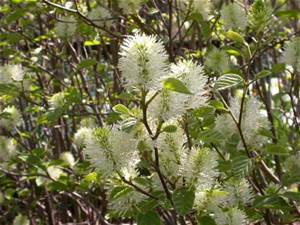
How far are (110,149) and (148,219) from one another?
9.6 inches

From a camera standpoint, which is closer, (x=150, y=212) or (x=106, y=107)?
(x=150, y=212)

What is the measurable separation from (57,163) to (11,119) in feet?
1.43

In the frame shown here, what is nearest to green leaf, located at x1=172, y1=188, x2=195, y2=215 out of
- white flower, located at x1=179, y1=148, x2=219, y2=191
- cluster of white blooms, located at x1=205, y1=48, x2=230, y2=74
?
white flower, located at x1=179, y1=148, x2=219, y2=191

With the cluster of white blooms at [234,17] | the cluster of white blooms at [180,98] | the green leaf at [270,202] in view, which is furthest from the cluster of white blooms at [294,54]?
the cluster of white blooms at [180,98]

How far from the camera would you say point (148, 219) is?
5.05ft

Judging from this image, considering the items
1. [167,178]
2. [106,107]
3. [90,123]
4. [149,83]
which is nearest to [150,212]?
[167,178]

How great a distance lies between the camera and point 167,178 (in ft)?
5.12

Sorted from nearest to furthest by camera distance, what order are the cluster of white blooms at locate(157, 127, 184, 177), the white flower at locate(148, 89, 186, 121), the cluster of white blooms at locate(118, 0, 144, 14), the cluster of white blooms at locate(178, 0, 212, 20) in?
1. the white flower at locate(148, 89, 186, 121)
2. the cluster of white blooms at locate(157, 127, 184, 177)
3. the cluster of white blooms at locate(118, 0, 144, 14)
4. the cluster of white blooms at locate(178, 0, 212, 20)

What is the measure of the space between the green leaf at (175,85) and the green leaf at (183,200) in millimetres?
303

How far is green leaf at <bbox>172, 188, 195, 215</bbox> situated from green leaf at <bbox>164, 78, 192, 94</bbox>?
11.9 inches

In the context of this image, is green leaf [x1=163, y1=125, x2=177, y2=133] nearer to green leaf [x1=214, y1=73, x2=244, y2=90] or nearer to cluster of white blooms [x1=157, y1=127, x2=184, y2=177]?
cluster of white blooms [x1=157, y1=127, x2=184, y2=177]

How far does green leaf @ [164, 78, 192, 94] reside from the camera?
1254 mm

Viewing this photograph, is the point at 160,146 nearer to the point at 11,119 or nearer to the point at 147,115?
the point at 147,115

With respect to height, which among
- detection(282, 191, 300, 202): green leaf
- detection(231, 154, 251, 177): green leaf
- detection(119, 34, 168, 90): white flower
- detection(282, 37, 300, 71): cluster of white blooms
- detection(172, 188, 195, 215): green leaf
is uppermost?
detection(282, 37, 300, 71): cluster of white blooms
